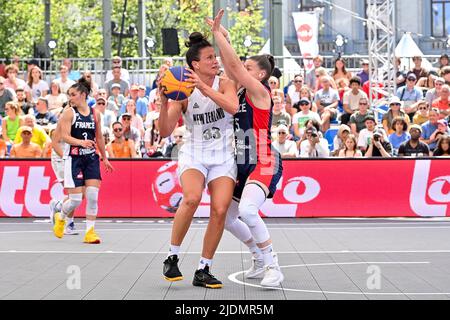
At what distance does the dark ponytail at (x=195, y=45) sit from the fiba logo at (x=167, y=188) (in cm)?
1026

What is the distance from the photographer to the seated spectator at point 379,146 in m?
21.5

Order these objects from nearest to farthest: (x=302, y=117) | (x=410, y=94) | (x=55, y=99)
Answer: (x=302, y=117) < (x=55, y=99) < (x=410, y=94)

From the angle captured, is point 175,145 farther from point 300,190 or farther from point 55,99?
point 55,99

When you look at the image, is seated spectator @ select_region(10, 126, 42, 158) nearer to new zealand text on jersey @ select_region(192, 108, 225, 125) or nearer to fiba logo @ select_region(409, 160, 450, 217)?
fiba logo @ select_region(409, 160, 450, 217)

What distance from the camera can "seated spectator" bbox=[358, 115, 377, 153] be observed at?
73.2ft

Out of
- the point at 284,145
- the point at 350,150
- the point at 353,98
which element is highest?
the point at 353,98

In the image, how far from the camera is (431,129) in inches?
894

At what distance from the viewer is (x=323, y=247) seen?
14891 mm

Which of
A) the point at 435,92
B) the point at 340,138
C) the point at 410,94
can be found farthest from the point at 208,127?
the point at 410,94

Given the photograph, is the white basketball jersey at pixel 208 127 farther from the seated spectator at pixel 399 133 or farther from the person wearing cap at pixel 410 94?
the person wearing cap at pixel 410 94

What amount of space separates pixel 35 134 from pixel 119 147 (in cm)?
162

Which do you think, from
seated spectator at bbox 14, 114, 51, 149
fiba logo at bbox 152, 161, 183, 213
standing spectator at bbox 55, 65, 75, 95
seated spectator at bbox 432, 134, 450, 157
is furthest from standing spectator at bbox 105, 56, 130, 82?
seated spectator at bbox 432, 134, 450, 157

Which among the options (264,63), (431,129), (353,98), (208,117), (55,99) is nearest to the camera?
(208,117)

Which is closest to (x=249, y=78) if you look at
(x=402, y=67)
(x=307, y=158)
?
(x=307, y=158)
